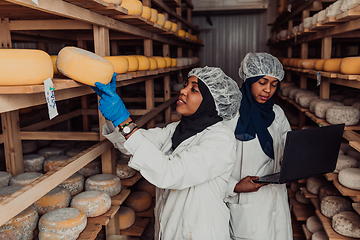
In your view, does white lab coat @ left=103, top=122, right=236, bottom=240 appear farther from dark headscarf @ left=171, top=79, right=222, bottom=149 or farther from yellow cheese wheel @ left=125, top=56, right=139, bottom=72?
yellow cheese wheel @ left=125, top=56, right=139, bottom=72

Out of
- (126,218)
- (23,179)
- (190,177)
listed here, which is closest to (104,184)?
(23,179)

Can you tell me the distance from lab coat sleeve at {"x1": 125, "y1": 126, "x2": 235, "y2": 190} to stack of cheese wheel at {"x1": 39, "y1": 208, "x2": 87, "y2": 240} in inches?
23.1

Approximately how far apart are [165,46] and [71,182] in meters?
2.34

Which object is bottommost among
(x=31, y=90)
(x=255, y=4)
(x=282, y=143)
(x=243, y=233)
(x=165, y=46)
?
(x=243, y=233)

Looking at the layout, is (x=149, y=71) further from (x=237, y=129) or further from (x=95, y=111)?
(x=95, y=111)

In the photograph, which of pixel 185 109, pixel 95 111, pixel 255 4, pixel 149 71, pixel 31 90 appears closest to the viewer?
pixel 31 90

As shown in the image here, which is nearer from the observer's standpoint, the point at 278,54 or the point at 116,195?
the point at 116,195

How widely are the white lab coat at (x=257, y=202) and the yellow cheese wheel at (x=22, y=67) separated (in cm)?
130

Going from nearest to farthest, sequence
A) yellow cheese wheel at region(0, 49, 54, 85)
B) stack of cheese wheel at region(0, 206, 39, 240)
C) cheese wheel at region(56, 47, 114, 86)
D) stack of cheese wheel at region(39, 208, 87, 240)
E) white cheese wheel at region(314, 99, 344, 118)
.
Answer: yellow cheese wheel at region(0, 49, 54, 85) → cheese wheel at region(56, 47, 114, 86) → stack of cheese wheel at region(0, 206, 39, 240) → stack of cheese wheel at region(39, 208, 87, 240) → white cheese wheel at region(314, 99, 344, 118)

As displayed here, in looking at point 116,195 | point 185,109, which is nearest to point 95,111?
point 116,195

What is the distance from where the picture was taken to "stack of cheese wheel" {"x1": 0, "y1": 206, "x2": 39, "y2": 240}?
59.7 inches

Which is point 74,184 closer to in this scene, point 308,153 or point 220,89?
point 220,89

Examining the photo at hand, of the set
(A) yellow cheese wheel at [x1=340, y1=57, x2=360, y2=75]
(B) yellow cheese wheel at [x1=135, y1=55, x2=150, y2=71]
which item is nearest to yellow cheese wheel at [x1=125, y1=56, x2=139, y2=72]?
(B) yellow cheese wheel at [x1=135, y1=55, x2=150, y2=71]

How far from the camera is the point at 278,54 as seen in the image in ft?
21.8
